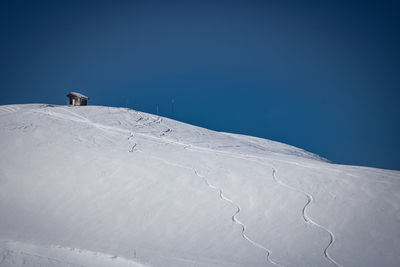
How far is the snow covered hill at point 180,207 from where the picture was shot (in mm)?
5410

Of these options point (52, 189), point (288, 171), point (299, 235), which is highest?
point (288, 171)

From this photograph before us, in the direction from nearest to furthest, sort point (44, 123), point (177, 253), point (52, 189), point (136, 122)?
point (177, 253) < point (52, 189) < point (44, 123) < point (136, 122)

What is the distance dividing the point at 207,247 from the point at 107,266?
1.87m

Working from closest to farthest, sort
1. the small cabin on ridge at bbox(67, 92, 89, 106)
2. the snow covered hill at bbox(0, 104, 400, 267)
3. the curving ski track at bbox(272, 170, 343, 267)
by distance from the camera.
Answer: the snow covered hill at bbox(0, 104, 400, 267) < the curving ski track at bbox(272, 170, 343, 267) < the small cabin on ridge at bbox(67, 92, 89, 106)

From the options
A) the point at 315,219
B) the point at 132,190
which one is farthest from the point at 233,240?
the point at 132,190

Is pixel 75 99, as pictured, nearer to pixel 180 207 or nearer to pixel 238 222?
pixel 180 207

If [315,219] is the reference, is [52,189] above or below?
below

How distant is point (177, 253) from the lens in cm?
542

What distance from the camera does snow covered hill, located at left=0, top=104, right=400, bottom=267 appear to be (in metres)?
5.41

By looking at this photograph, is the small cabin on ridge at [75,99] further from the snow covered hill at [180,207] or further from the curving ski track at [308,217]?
the curving ski track at [308,217]

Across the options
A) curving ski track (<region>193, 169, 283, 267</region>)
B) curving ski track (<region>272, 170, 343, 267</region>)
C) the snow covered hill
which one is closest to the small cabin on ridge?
the snow covered hill

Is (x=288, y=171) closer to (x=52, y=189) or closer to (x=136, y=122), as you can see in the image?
(x=52, y=189)

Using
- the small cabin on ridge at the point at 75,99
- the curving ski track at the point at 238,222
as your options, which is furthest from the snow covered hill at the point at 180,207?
the small cabin on ridge at the point at 75,99

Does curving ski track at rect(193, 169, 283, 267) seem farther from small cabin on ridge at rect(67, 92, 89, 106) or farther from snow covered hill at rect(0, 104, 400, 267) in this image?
small cabin on ridge at rect(67, 92, 89, 106)
